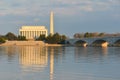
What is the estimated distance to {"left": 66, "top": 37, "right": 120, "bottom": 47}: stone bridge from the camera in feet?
422

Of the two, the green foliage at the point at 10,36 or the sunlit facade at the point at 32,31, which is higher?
the sunlit facade at the point at 32,31

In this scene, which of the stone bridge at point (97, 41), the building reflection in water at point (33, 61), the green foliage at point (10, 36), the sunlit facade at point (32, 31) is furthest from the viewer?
the sunlit facade at point (32, 31)

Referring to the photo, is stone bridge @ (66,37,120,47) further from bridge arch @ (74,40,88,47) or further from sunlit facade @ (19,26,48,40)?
sunlit facade @ (19,26,48,40)

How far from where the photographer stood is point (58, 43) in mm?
169000

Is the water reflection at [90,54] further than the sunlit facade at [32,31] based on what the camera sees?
No

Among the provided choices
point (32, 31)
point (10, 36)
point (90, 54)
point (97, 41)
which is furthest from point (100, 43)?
point (90, 54)

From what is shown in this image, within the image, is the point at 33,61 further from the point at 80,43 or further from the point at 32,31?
the point at 32,31

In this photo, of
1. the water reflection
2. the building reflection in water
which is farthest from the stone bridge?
the building reflection in water

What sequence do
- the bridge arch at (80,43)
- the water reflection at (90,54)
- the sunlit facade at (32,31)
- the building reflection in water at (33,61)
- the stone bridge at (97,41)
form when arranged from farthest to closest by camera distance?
1. the sunlit facade at (32,31)
2. the bridge arch at (80,43)
3. the stone bridge at (97,41)
4. the water reflection at (90,54)
5. the building reflection in water at (33,61)

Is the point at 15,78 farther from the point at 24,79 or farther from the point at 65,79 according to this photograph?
the point at 65,79

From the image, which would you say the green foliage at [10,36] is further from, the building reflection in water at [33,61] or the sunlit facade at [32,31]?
the building reflection in water at [33,61]

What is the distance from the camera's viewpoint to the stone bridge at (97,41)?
12875 cm

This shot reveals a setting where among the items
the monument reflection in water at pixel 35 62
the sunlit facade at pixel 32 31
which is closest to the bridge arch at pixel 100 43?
the sunlit facade at pixel 32 31

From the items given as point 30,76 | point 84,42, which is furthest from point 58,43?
point 30,76
